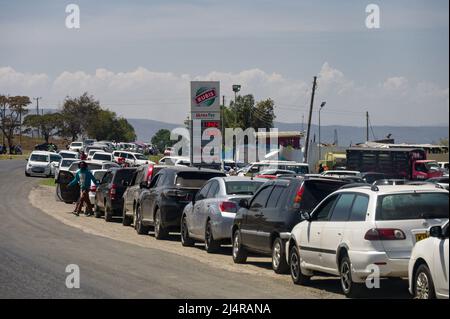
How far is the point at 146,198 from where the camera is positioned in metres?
25.4

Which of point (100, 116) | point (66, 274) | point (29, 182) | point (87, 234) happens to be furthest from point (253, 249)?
point (100, 116)

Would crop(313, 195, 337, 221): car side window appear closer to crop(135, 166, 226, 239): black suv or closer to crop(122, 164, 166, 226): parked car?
crop(135, 166, 226, 239): black suv

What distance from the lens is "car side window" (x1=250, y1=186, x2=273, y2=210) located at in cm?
1758

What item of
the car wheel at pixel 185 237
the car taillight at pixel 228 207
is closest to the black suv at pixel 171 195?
the car wheel at pixel 185 237

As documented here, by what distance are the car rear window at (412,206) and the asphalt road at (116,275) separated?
4.17ft

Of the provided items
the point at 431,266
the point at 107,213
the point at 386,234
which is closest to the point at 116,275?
the point at 386,234

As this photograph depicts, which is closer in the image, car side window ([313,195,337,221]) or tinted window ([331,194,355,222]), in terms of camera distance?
tinted window ([331,194,355,222])

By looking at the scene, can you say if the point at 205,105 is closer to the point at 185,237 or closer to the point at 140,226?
the point at 140,226

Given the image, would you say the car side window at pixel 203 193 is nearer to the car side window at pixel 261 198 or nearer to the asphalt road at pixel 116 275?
the asphalt road at pixel 116 275

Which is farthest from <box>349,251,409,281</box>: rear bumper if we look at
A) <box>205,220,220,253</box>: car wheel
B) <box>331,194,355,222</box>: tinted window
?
<box>205,220,220,253</box>: car wheel

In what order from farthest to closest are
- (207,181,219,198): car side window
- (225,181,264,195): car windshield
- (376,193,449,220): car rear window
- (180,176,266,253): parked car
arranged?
(207,181,219,198): car side window < (225,181,264,195): car windshield < (180,176,266,253): parked car < (376,193,449,220): car rear window

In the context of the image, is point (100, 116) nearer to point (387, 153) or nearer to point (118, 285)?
point (387, 153)

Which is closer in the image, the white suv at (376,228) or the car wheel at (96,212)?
the white suv at (376,228)

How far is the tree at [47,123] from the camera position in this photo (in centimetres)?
13775
